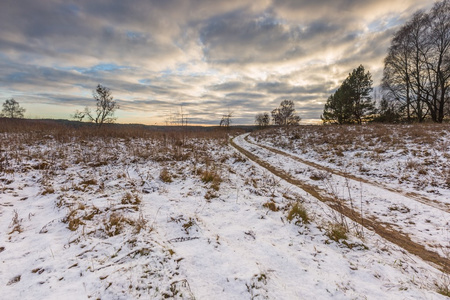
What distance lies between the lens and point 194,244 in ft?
9.80

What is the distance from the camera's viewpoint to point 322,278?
2414 millimetres

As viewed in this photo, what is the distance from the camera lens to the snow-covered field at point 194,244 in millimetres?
2182

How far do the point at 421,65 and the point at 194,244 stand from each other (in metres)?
33.5

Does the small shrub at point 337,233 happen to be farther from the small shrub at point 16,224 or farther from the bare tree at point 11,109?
the bare tree at point 11,109

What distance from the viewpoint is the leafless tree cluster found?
19359 mm

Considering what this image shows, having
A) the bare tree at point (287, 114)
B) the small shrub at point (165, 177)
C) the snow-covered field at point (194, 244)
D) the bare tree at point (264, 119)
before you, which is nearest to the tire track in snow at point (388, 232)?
the snow-covered field at point (194, 244)

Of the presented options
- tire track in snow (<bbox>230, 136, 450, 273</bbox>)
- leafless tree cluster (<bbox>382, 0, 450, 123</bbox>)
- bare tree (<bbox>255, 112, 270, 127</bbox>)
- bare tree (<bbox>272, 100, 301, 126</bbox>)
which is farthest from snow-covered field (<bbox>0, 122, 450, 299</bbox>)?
bare tree (<bbox>255, 112, 270, 127</bbox>)

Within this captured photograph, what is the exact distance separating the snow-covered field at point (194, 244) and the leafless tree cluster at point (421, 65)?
976 inches

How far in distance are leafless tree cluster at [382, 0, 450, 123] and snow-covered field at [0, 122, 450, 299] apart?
81.4ft

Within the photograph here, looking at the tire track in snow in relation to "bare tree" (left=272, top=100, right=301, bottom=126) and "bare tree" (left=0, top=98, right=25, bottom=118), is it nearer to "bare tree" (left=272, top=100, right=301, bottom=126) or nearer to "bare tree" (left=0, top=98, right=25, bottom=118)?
"bare tree" (left=272, top=100, right=301, bottom=126)

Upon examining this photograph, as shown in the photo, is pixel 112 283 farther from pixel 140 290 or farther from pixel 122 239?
pixel 122 239

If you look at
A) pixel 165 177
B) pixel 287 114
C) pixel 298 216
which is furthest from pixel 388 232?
pixel 287 114

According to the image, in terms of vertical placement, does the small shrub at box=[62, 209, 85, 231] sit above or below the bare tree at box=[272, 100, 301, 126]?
below

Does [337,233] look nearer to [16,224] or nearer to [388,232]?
[388,232]
